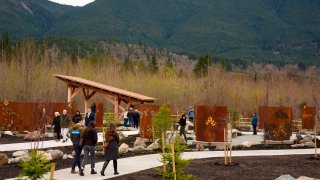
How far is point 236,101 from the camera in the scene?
68125 mm

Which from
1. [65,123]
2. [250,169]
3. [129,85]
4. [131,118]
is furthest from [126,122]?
[129,85]

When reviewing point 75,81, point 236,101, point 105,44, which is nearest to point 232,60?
point 105,44

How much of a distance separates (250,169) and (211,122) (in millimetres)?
6948

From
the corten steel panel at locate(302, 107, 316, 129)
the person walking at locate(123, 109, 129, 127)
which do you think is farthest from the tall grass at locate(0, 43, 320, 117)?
the person walking at locate(123, 109, 129, 127)

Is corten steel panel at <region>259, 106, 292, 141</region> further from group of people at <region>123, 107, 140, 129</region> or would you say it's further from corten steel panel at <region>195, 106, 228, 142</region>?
group of people at <region>123, 107, 140, 129</region>

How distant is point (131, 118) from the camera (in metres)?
36.3

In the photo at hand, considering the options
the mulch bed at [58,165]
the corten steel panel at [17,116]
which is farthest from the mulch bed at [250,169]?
the corten steel panel at [17,116]

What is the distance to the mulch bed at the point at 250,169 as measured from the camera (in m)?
15.4

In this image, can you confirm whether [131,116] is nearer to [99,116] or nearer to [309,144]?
[99,116]

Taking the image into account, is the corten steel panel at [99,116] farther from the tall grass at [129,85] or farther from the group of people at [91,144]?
the group of people at [91,144]

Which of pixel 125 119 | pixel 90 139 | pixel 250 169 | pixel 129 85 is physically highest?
pixel 129 85

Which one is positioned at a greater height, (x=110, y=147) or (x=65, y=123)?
(x=65, y=123)

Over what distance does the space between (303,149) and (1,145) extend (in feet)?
46.2

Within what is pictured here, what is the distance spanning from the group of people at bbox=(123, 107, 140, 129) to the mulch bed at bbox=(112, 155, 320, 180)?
1573 cm
